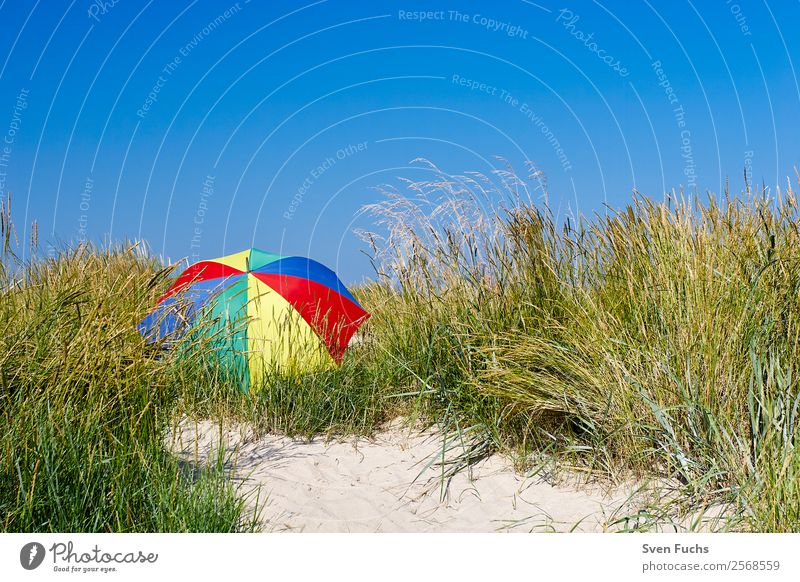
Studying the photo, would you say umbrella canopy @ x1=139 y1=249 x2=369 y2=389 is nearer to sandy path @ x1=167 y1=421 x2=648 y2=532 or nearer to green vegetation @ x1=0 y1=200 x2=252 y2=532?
sandy path @ x1=167 y1=421 x2=648 y2=532

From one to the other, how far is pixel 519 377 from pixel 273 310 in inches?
77.0

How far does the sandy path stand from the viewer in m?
3.39

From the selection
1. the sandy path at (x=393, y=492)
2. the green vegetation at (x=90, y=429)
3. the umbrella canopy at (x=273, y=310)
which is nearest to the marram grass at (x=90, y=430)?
the green vegetation at (x=90, y=429)

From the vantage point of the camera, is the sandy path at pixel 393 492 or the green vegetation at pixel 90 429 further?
the sandy path at pixel 393 492

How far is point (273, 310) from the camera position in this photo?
503 centimetres

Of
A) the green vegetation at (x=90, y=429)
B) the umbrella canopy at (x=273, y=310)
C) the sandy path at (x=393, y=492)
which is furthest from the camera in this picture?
the umbrella canopy at (x=273, y=310)

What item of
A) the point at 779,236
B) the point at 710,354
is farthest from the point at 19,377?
the point at 779,236

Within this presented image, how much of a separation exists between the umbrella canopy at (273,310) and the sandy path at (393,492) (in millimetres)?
569

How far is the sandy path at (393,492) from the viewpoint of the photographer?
339cm

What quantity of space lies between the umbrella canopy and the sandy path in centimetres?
57

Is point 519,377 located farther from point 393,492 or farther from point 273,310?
point 273,310

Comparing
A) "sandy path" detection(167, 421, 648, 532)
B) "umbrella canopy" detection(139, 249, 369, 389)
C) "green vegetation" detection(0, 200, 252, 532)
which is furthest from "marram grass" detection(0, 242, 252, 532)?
"umbrella canopy" detection(139, 249, 369, 389)

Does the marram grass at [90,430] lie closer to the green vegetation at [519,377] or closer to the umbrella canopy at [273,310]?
the green vegetation at [519,377]
